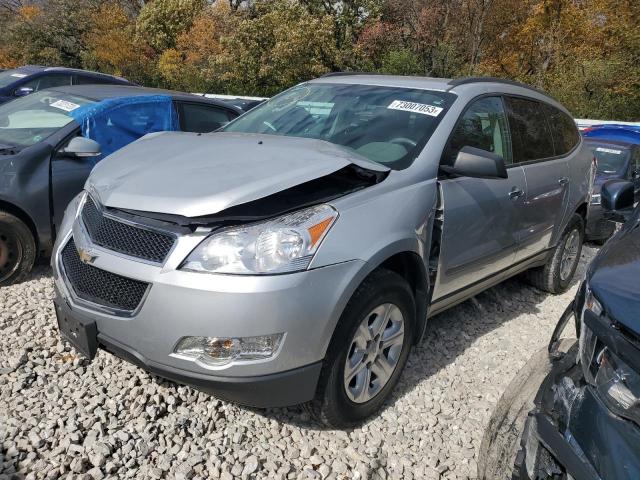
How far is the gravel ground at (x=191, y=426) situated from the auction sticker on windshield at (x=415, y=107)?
1608 millimetres

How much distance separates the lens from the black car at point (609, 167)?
6.79 metres

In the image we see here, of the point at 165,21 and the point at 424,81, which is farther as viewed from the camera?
the point at 165,21

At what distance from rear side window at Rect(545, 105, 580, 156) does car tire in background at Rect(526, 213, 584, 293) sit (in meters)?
0.64

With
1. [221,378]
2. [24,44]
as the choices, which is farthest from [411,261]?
[24,44]

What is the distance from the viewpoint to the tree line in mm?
18781

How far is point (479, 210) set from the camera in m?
3.29

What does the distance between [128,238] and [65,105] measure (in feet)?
10.0

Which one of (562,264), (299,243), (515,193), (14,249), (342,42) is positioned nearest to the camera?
(299,243)

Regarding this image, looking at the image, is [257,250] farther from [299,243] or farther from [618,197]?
[618,197]

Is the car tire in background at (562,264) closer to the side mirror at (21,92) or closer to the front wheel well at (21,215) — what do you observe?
the front wheel well at (21,215)

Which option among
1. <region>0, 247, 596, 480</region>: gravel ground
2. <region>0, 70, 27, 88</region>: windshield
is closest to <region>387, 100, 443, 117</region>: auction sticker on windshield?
<region>0, 247, 596, 480</region>: gravel ground

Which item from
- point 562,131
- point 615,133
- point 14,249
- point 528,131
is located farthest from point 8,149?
point 615,133

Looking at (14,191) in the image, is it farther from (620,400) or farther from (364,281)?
(620,400)

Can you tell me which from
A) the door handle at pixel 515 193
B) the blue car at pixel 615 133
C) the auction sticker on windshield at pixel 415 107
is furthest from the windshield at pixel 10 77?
the blue car at pixel 615 133
